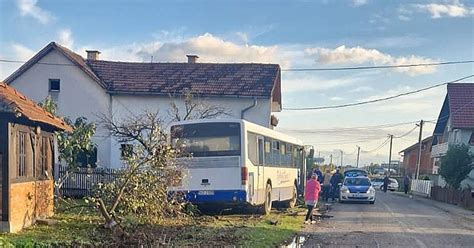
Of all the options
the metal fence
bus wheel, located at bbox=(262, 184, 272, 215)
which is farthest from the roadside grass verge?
the metal fence

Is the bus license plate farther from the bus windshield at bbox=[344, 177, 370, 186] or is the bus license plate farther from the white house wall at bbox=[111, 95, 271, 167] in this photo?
the white house wall at bbox=[111, 95, 271, 167]

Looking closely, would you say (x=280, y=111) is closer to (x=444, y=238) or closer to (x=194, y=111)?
(x=194, y=111)

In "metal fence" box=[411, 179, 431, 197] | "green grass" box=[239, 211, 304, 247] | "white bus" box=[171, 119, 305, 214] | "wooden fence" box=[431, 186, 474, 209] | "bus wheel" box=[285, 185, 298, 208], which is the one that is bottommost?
"metal fence" box=[411, 179, 431, 197]

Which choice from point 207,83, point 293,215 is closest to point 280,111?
point 207,83

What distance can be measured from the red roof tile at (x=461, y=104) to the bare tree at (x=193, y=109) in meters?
22.8

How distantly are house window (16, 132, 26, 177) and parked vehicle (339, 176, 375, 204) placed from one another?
66.8ft

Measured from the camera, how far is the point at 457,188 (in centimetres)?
4097

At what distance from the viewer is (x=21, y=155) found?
1541 cm

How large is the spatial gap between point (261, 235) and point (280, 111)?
31181mm

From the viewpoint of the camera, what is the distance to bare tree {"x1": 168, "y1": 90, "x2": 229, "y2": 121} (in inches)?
1297

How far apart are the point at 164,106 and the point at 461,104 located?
26800mm

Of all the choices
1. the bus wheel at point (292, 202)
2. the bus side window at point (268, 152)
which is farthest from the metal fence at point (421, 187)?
the bus side window at point (268, 152)

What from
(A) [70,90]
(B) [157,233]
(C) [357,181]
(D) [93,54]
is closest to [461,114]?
(C) [357,181]

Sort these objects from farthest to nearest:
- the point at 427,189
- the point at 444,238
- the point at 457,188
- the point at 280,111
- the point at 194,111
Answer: the point at 427,189
the point at 280,111
the point at 457,188
the point at 194,111
the point at 444,238
